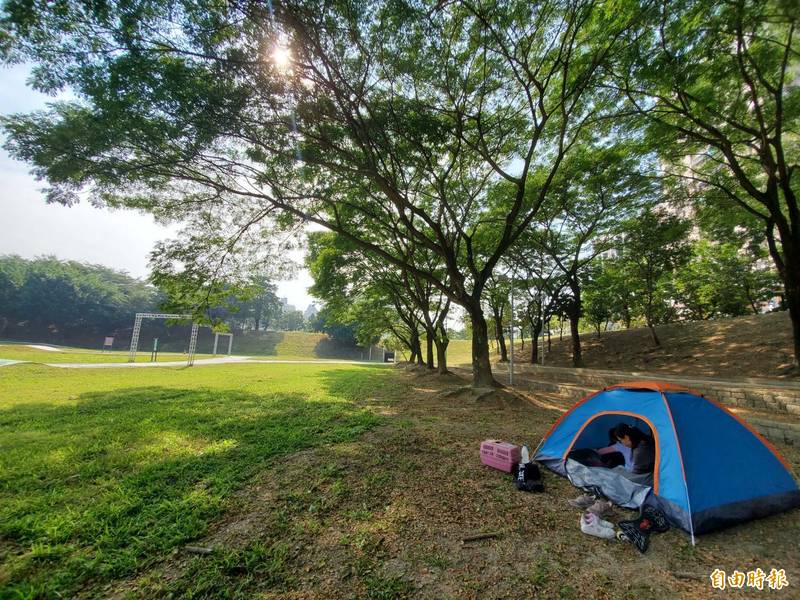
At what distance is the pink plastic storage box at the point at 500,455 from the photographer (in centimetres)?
401

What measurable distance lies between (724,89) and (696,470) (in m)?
9.67

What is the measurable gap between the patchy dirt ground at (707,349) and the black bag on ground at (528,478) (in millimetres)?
12087

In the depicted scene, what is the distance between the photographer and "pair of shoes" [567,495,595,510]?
3.32 meters

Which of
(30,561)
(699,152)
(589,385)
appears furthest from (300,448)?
(699,152)

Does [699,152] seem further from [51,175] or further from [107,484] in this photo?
[51,175]

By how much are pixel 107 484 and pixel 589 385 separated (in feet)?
41.5

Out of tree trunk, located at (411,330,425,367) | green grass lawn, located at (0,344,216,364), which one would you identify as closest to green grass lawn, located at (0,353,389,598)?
tree trunk, located at (411,330,425,367)

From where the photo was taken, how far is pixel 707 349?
46.6 feet

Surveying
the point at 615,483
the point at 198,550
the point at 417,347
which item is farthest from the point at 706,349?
the point at 198,550

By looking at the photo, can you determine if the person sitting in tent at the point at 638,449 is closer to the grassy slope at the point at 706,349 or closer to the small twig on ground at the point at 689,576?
the small twig on ground at the point at 689,576

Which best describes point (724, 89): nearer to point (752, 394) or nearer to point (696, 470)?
point (752, 394)

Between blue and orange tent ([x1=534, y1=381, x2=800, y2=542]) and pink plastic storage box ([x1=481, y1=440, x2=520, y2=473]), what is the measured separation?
649mm

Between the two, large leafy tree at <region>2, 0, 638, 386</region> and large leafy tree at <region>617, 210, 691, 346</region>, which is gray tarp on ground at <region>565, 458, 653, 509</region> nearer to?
large leafy tree at <region>2, 0, 638, 386</region>

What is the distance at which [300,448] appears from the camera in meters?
4.75
